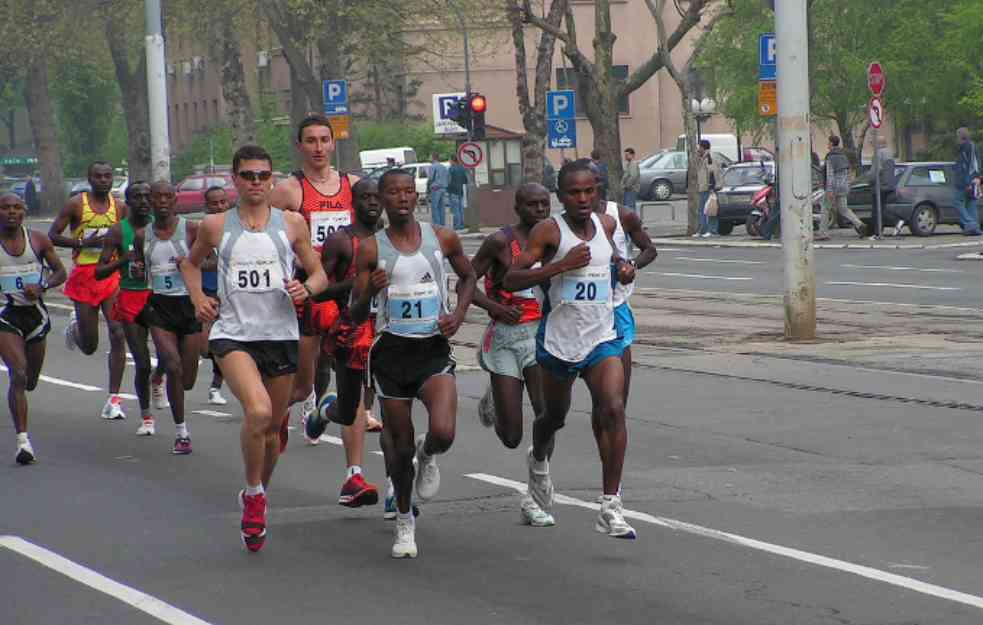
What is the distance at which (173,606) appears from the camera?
7.39 metres

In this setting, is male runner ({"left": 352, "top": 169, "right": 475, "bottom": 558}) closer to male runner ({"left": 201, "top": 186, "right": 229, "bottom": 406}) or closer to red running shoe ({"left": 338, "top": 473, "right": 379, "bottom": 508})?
red running shoe ({"left": 338, "top": 473, "right": 379, "bottom": 508})

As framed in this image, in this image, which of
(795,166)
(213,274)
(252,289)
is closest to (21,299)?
(213,274)

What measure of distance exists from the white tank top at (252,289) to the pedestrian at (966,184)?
Answer: 25521 mm

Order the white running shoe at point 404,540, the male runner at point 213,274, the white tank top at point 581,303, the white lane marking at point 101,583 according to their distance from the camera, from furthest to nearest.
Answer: the male runner at point 213,274 → the white tank top at point 581,303 → the white running shoe at point 404,540 → the white lane marking at point 101,583

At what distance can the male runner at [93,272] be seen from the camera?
45.3 ft

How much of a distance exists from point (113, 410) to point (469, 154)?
27.8 m

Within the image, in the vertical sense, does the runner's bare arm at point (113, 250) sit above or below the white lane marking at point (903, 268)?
above

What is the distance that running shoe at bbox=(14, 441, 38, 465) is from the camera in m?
11.6

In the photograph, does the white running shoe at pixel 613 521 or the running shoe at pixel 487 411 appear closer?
the white running shoe at pixel 613 521

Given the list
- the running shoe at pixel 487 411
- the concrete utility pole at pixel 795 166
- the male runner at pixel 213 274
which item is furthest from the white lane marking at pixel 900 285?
the running shoe at pixel 487 411

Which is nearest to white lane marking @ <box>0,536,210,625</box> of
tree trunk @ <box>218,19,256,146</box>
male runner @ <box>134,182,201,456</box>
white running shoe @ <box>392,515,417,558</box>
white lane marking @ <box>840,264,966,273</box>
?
white running shoe @ <box>392,515,417,558</box>

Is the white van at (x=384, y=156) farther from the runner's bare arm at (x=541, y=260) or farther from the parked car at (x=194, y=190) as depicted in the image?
the runner's bare arm at (x=541, y=260)

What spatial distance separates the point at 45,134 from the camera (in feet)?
233

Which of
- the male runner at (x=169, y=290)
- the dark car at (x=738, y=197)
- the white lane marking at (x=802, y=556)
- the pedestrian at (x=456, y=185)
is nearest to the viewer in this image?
the white lane marking at (x=802, y=556)
